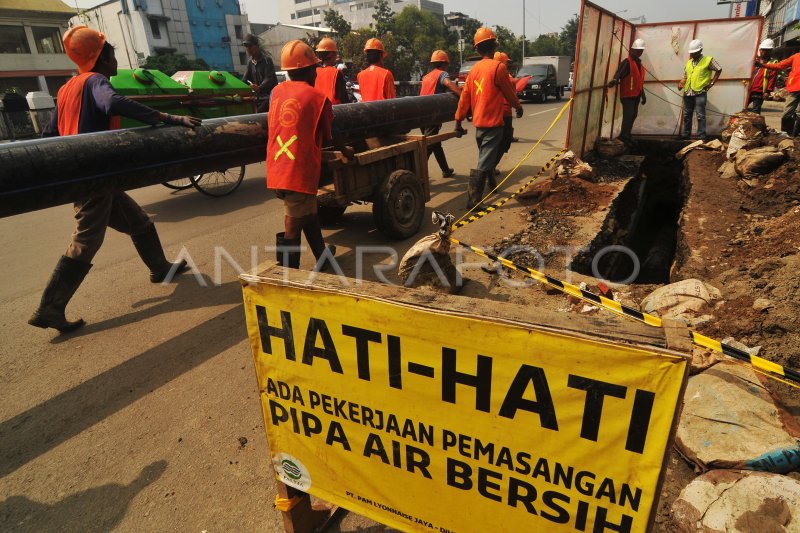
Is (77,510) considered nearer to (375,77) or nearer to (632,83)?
(375,77)

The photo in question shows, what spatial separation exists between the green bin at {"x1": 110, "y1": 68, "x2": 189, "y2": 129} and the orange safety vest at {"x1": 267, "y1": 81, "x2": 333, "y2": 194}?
132 inches

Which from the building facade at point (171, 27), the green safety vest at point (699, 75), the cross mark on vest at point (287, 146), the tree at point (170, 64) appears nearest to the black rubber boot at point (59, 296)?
the cross mark on vest at point (287, 146)

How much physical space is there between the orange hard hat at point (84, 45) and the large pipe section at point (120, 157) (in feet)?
2.14

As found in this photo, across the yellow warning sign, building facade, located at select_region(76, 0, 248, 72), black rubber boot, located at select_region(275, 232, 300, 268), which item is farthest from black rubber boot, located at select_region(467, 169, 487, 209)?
building facade, located at select_region(76, 0, 248, 72)

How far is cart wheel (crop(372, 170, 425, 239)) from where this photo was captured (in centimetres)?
519

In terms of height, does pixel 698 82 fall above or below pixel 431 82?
below

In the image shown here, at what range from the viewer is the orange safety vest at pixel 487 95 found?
6.22 m

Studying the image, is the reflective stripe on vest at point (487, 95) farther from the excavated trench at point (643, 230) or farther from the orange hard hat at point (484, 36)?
the excavated trench at point (643, 230)

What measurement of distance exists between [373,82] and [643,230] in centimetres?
603

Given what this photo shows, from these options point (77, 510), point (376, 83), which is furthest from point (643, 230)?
point (77, 510)

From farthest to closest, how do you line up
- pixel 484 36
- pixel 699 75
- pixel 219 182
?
1. pixel 699 75
2. pixel 219 182
3. pixel 484 36

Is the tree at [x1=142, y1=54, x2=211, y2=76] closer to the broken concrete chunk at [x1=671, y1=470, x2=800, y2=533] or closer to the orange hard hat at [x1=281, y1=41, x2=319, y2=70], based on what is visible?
the orange hard hat at [x1=281, y1=41, x2=319, y2=70]

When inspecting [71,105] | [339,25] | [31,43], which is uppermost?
[339,25]

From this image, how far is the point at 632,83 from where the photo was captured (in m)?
9.64
